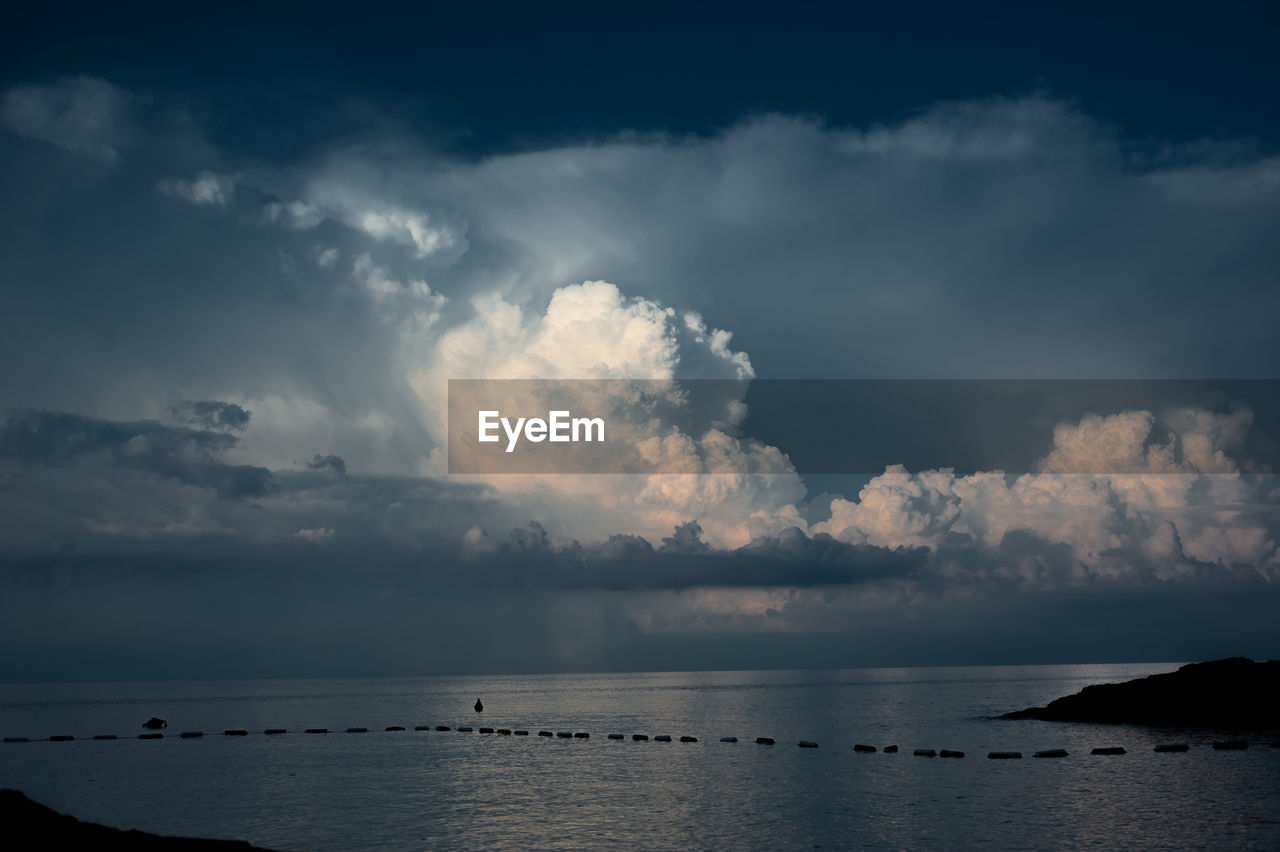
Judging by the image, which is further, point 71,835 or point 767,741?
point 767,741

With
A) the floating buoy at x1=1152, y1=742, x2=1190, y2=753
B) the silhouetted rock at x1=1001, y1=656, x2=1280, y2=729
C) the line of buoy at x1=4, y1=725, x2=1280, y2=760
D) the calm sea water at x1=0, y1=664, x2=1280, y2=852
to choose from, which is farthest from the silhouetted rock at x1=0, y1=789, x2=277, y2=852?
the silhouetted rock at x1=1001, y1=656, x2=1280, y2=729

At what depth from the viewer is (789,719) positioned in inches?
5994

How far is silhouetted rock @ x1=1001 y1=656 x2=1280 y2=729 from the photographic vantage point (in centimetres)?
11819

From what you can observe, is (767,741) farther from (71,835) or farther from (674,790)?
(71,835)

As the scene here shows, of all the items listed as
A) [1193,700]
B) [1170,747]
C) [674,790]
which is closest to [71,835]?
[674,790]

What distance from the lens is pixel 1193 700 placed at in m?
123

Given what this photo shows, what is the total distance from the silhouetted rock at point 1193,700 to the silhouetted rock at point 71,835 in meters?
120

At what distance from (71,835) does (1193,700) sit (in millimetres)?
130949

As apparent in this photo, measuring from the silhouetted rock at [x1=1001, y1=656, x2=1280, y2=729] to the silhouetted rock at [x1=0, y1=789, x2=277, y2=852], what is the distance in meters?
120

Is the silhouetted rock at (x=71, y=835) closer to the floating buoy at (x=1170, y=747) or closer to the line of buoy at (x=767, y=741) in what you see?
the line of buoy at (x=767, y=741)

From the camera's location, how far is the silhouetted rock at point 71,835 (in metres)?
38.6

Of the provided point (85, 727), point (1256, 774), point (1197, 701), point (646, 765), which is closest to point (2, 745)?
point (85, 727)

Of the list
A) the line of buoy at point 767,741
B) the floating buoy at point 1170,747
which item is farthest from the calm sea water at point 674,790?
the floating buoy at point 1170,747

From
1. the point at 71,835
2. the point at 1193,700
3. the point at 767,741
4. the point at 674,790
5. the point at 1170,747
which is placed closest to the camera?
the point at 71,835
